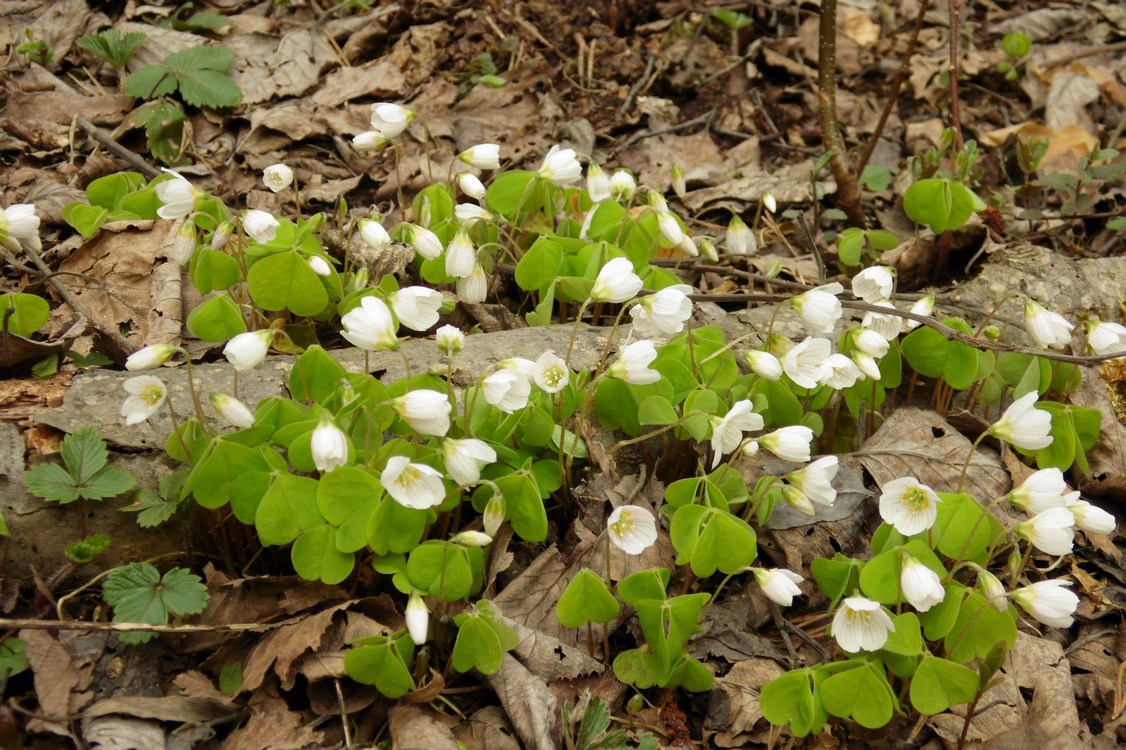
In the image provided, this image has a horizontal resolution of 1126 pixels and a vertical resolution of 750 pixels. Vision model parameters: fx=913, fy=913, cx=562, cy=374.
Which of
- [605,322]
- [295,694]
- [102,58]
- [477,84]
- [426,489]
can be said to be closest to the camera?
[426,489]

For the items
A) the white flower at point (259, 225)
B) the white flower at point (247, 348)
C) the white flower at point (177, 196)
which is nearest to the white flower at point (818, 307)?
the white flower at point (247, 348)

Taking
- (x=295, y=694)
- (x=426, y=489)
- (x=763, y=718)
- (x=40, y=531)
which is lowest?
(x=763, y=718)

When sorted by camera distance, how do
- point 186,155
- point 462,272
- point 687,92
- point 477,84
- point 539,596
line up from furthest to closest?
point 687,92 → point 477,84 → point 186,155 → point 462,272 → point 539,596


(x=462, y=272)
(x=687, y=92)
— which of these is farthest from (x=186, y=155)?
(x=687, y=92)

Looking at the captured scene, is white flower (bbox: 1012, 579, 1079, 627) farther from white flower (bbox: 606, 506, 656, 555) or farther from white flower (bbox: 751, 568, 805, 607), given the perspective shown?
white flower (bbox: 606, 506, 656, 555)

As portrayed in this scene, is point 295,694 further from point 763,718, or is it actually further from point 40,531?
point 763,718

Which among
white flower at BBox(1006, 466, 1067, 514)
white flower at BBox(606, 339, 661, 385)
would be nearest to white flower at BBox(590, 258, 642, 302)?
white flower at BBox(606, 339, 661, 385)
